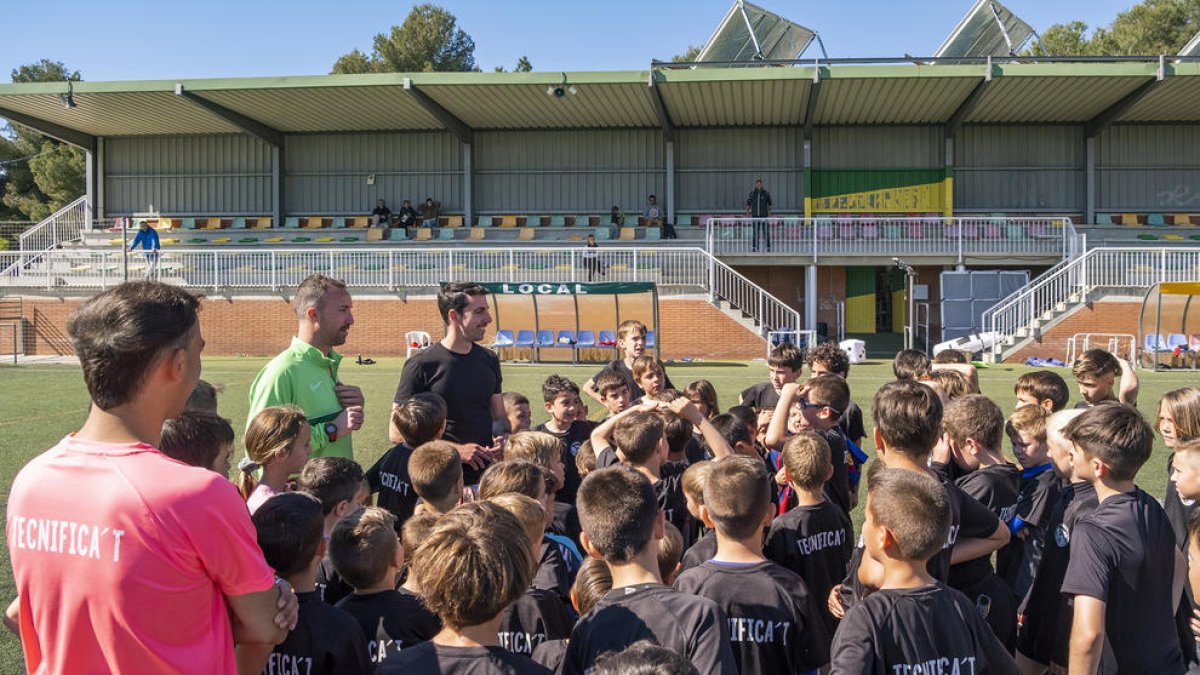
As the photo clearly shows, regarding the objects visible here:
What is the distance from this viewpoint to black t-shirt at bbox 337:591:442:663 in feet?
9.98

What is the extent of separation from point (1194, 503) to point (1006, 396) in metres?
11.8

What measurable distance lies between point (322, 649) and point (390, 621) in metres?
0.26

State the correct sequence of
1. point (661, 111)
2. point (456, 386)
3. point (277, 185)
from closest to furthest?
1. point (456, 386)
2. point (661, 111)
3. point (277, 185)

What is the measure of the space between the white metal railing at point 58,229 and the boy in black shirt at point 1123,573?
36.3m

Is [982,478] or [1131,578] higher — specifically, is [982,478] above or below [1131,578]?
above

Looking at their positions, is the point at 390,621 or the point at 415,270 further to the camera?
the point at 415,270

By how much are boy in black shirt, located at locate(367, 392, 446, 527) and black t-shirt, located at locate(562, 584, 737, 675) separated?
91.2 inches

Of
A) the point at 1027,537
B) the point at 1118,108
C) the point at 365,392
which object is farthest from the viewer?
the point at 1118,108

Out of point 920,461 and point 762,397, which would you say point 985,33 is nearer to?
point 762,397

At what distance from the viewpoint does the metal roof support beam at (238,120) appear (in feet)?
97.7

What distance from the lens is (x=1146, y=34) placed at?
4747 cm

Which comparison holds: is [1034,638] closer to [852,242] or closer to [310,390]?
[310,390]

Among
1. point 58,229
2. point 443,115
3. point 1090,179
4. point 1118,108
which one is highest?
point 443,115

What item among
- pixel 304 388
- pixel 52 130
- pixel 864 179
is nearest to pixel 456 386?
pixel 304 388
